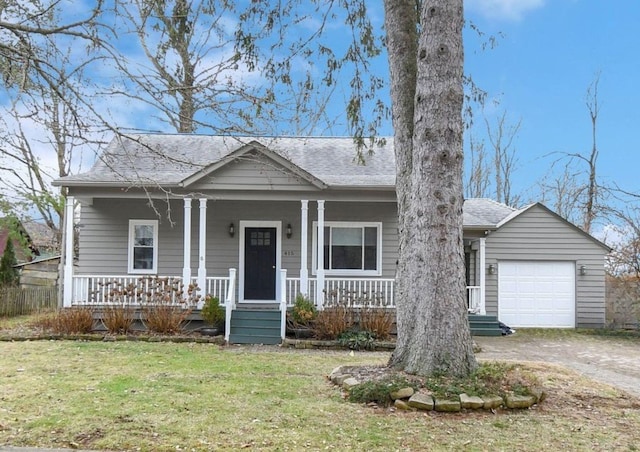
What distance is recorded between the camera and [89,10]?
559cm

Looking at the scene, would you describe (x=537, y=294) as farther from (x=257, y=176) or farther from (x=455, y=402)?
(x=455, y=402)

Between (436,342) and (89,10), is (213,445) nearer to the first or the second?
(436,342)

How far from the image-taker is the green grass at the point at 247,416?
457 centimetres

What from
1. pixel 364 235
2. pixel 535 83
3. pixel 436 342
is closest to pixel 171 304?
pixel 364 235

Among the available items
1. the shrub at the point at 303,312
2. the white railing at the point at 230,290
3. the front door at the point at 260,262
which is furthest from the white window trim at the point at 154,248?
the shrub at the point at 303,312

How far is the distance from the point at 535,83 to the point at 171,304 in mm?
17419

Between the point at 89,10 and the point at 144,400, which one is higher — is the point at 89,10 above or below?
above

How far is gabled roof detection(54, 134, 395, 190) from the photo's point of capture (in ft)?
39.8

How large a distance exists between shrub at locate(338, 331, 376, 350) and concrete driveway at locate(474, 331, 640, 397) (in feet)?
7.16

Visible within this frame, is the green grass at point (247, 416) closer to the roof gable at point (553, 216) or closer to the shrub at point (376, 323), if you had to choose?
the shrub at point (376, 323)

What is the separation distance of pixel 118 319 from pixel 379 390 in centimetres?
747

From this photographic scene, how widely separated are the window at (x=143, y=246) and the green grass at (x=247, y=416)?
5.82 m

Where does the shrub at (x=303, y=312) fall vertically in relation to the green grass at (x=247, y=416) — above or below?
above

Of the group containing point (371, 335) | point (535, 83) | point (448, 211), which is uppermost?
point (535, 83)
